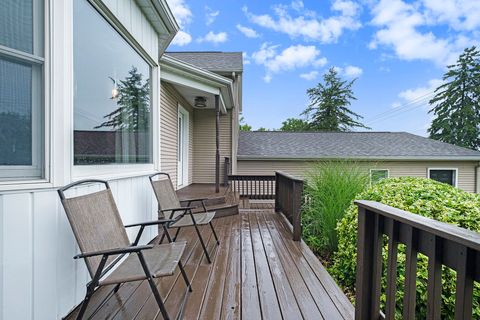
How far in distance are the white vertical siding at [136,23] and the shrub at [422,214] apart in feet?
10.7

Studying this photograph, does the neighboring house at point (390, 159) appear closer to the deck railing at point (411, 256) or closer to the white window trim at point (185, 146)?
the white window trim at point (185, 146)

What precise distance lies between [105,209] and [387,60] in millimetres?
28565

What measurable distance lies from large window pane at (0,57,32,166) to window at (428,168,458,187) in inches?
545

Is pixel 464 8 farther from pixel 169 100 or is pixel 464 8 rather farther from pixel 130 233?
pixel 130 233

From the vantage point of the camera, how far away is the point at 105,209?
6.97 ft

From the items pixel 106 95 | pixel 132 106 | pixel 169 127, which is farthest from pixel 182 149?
pixel 106 95

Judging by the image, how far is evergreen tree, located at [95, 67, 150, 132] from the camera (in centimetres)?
278

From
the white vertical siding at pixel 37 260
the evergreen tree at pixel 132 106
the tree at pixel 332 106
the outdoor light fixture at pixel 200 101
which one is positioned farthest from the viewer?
the tree at pixel 332 106

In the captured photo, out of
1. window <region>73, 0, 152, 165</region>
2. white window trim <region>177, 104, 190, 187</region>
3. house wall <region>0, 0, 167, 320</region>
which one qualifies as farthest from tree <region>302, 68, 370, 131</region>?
house wall <region>0, 0, 167, 320</region>

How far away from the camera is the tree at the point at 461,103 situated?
25.2m

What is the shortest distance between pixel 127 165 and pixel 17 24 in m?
1.62

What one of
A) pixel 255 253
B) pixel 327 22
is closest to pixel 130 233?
pixel 255 253

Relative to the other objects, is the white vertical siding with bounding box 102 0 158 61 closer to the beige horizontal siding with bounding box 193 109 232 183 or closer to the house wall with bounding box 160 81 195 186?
the house wall with bounding box 160 81 195 186

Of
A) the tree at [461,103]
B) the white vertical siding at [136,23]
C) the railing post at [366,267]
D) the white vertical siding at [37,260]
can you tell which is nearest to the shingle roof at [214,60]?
the white vertical siding at [136,23]
